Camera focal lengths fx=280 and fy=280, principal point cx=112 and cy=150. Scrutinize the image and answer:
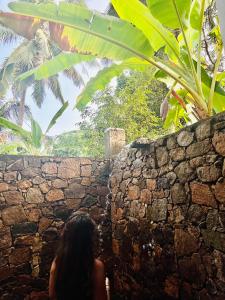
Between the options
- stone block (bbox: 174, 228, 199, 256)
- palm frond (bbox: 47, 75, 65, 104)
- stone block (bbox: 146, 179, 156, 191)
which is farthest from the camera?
palm frond (bbox: 47, 75, 65, 104)

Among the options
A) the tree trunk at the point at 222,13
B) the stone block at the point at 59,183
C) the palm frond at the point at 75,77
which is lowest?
the stone block at the point at 59,183

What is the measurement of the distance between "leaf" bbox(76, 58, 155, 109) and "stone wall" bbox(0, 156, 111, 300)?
1.39 metres

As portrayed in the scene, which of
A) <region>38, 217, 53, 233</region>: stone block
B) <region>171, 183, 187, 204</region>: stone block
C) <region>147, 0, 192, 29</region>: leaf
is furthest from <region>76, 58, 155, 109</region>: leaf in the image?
<region>38, 217, 53, 233</region>: stone block

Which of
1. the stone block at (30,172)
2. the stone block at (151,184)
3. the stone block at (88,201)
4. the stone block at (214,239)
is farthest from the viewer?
the stone block at (88,201)

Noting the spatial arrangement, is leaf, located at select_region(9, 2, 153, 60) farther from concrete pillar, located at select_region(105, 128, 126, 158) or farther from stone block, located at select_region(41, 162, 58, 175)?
stone block, located at select_region(41, 162, 58, 175)

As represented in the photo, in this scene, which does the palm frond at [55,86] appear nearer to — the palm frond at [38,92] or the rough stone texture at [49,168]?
the palm frond at [38,92]

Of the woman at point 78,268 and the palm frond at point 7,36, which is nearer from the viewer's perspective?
the woman at point 78,268

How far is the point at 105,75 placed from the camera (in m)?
3.92

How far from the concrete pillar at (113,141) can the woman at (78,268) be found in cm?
324

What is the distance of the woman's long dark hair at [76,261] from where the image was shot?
2.02m

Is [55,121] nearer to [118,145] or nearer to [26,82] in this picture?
[118,145]

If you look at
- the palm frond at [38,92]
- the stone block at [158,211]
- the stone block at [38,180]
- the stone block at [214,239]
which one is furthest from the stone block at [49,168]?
the palm frond at [38,92]

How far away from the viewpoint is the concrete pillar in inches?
212

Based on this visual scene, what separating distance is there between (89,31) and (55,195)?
284cm
